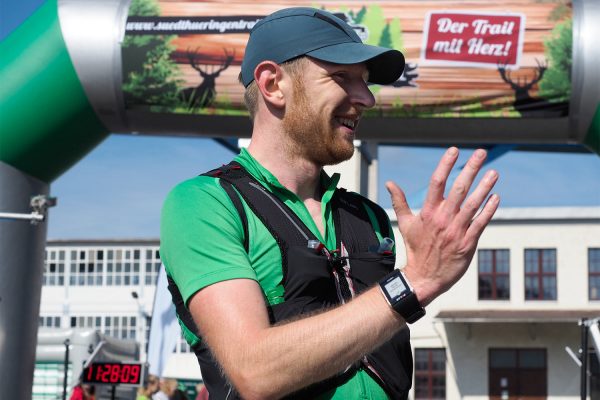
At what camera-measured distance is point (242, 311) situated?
74.7 inches

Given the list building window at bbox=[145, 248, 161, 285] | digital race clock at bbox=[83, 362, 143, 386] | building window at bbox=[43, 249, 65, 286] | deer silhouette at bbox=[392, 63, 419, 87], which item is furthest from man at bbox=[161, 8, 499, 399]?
building window at bbox=[43, 249, 65, 286]

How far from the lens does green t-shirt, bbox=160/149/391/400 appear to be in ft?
6.46

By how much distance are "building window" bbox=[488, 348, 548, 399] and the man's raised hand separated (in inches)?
1310

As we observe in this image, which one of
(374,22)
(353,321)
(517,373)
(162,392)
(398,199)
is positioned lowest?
(517,373)

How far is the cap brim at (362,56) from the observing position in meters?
2.15

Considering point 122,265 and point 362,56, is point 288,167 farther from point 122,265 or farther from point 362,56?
point 122,265

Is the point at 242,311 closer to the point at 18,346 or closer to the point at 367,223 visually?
the point at 367,223

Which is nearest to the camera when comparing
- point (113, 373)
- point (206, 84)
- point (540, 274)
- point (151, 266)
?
point (206, 84)

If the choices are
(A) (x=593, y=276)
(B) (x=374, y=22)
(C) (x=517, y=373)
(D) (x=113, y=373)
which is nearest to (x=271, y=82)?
(B) (x=374, y=22)

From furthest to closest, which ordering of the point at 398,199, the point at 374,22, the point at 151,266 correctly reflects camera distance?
the point at 151,266 < the point at 374,22 < the point at 398,199

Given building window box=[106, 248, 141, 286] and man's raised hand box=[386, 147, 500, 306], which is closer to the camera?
man's raised hand box=[386, 147, 500, 306]

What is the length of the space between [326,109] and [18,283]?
6.98 metres

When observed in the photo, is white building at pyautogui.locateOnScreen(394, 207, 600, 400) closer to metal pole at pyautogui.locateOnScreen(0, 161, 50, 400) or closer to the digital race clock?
the digital race clock

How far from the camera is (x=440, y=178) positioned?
1836 millimetres
